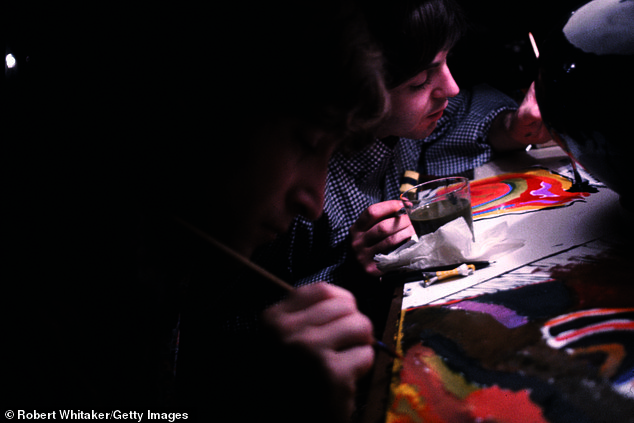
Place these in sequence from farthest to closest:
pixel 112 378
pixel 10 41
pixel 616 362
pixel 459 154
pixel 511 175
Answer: pixel 459 154, pixel 511 175, pixel 10 41, pixel 112 378, pixel 616 362

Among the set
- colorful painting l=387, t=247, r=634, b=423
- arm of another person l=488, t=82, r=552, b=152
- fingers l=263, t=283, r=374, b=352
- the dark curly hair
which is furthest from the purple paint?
arm of another person l=488, t=82, r=552, b=152

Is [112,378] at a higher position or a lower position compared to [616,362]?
lower

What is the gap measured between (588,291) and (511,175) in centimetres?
74

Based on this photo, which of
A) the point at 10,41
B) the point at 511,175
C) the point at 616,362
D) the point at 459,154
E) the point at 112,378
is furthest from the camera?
the point at 459,154

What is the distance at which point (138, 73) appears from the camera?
0.53 m

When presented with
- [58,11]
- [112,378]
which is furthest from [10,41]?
[112,378]

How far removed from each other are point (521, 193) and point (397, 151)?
585mm

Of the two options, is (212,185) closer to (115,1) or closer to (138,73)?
(138,73)

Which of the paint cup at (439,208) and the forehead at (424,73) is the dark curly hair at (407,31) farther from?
the paint cup at (439,208)

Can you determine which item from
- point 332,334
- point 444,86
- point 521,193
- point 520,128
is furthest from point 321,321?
point 520,128

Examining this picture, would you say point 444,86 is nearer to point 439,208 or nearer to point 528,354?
point 439,208

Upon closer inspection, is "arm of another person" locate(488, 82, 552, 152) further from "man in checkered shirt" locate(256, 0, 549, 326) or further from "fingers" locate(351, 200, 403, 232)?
"fingers" locate(351, 200, 403, 232)

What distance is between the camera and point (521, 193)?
971mm

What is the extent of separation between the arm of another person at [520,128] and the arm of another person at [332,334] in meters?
1.10
